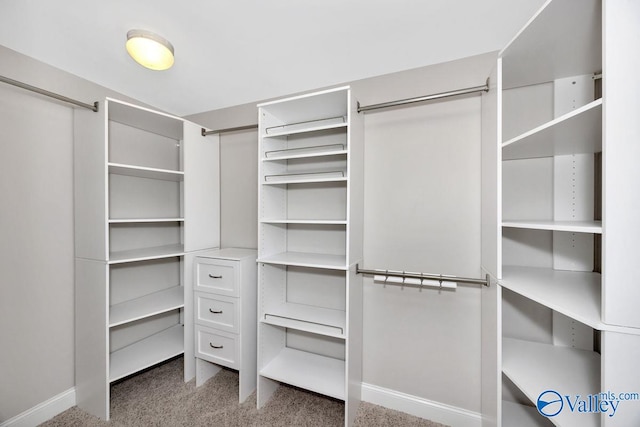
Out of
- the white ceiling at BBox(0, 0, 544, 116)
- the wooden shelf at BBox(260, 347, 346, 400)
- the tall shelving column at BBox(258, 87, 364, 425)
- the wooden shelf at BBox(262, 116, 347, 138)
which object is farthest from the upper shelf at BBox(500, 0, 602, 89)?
the wooden shelf at BBox(260, 347, 346, 400)

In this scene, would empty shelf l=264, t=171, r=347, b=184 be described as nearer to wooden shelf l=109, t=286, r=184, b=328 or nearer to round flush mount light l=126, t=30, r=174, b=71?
round flush mount light l=126, t=30, r=174, b=71

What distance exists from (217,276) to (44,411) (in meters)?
1.36

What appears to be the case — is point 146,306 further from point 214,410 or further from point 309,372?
point 309,372

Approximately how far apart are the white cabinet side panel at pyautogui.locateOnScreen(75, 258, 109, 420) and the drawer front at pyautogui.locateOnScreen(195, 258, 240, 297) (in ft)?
1.93

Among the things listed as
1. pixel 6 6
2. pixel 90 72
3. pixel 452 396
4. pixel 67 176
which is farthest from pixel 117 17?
pixel 452 396

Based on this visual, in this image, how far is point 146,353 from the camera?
6.68ft

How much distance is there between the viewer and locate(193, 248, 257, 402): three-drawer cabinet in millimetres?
1857

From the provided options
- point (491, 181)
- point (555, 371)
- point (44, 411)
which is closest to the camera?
point (555, 371)

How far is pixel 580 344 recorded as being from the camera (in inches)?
52.7

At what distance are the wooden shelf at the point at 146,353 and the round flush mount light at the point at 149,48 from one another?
2.13 metres

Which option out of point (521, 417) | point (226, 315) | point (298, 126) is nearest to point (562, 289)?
point (521, 417)

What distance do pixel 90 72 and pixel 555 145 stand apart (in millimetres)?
3025

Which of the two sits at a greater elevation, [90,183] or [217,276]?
[90,183]

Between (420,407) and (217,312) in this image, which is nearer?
(420,407)
